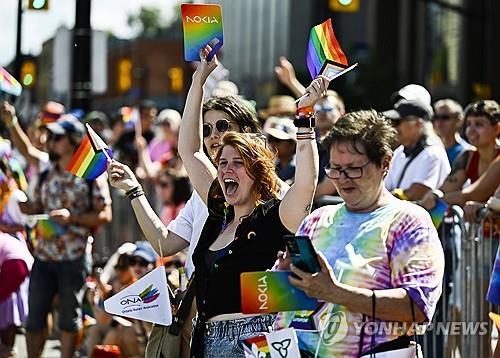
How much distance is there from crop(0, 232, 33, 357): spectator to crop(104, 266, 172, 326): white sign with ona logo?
3.93 m

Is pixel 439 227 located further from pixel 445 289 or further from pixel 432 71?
pixel 432 71

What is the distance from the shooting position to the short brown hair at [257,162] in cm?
515

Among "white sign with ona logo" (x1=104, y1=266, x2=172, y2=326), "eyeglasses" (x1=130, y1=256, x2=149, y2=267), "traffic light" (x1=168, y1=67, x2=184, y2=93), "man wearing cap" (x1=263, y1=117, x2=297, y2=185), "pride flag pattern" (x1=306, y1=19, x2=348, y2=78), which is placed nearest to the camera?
"pride flag pattern" (x1=306, y1=19, x2=348, y2=78)

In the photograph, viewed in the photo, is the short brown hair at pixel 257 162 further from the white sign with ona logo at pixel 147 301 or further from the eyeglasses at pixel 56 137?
the eyeglasses at pixel 56 137

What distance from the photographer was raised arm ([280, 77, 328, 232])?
4789 millimetres

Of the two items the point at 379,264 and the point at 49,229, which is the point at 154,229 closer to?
the point at 379,264

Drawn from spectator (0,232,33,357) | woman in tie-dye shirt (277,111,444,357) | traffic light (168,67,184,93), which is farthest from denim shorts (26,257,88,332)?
traffic light (168,67,184,93)

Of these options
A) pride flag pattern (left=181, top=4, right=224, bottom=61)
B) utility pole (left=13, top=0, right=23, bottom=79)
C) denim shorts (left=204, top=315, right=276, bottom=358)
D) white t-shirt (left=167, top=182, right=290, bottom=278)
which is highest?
utility pole (left=13, top=0, right=23, bottom=79)

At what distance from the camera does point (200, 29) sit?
588 cm

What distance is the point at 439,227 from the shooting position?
791 centimetres

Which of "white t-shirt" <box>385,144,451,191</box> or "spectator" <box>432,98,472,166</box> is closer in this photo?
"white t-shirt" <box>385,144,451,191</box>

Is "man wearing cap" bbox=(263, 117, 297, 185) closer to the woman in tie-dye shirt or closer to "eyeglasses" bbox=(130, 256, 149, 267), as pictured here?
"eyeglasses" bbox=(130, 256, 149, 267)

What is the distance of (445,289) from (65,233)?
294 cm

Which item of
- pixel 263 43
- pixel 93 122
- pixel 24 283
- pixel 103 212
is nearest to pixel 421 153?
pixel 103 212
